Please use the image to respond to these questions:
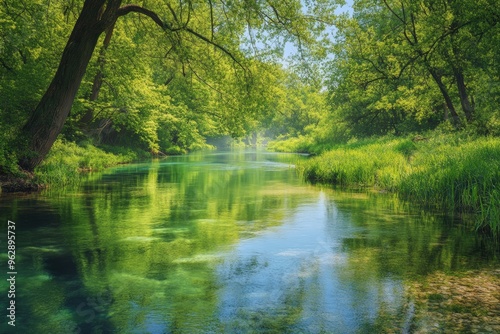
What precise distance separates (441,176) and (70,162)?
1649 centimetres

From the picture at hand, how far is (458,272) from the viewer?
6547 millimetres

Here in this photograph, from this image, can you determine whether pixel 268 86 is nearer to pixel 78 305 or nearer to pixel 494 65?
pixel 494 65

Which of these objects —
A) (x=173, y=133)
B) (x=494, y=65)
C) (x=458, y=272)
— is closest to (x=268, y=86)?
(x=494, y=65)

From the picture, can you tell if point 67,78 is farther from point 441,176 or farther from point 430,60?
point 430,60

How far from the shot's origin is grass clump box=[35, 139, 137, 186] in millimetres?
16906

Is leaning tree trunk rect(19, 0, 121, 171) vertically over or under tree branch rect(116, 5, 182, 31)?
under

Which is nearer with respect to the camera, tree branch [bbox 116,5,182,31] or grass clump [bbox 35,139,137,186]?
tree branch [bbox 116,5,182,31]

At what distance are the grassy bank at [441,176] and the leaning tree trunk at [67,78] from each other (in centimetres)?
1049

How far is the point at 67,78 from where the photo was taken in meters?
14.0

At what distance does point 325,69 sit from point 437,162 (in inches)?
1057

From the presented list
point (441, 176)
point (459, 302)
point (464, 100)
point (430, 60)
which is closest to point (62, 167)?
point (441, 176)

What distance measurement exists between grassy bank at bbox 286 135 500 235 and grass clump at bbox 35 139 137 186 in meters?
10.5

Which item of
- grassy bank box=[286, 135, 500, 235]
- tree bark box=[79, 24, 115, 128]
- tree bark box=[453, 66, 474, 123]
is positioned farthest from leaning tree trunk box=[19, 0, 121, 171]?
tree bark box=[453, 66, 474, 123]

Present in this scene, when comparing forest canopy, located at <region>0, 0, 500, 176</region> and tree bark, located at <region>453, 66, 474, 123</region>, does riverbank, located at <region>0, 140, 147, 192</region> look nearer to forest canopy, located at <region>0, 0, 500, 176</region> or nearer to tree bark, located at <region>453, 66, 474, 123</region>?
forest canopy, located at <region>0, 0, 500, 176</region>
